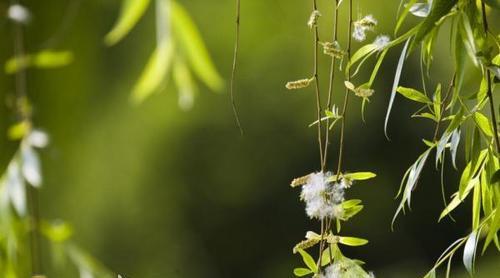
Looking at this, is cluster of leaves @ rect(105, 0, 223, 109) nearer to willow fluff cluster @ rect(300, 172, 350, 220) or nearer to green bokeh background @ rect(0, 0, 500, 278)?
willow fluff cluster @ rect(300, 172, 350, 220)

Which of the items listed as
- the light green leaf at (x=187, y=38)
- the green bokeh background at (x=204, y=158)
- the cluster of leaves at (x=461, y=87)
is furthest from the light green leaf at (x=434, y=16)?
the green bokeh background at (x=204, y=158)

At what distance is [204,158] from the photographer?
2281 mm

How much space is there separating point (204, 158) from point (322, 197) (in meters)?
1.71

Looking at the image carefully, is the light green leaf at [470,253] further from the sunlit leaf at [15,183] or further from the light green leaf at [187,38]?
the sunlit leaf at [15,183]

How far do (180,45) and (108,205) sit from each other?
1.68 meters

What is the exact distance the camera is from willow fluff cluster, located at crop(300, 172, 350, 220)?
22.6 inches

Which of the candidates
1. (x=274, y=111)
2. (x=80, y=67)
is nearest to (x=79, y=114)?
(x=80, y=67)

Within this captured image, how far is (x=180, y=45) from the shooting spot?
0.69 meters

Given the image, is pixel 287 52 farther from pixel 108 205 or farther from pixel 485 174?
pixel 485 174

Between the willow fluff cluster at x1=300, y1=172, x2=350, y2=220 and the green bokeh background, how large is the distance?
1.49 metres

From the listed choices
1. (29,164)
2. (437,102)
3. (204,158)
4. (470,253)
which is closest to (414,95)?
(437,102)

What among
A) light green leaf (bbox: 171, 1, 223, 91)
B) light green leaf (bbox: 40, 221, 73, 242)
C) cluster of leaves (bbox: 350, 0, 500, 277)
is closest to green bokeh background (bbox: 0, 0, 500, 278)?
light green leaf (bbox: 40, 221, 73, 242)

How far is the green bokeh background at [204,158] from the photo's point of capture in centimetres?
211

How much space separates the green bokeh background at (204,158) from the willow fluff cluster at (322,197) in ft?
4.87
